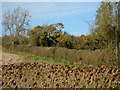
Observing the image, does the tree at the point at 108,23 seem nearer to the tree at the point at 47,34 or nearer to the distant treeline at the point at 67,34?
the distant treeline at the point at 67,34

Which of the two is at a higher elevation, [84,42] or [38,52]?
[84,42]

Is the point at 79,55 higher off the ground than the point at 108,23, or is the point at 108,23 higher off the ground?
the point at 108,23

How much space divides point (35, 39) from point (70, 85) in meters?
15.1

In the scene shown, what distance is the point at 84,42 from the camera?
17.5m

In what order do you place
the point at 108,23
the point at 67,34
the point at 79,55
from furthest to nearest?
1. the point at 67,34
2. the point at 108,23
3. the point at 79,55

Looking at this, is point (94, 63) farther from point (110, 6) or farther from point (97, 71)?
point (110, 6)

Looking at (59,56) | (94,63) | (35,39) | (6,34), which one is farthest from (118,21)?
(6,34)

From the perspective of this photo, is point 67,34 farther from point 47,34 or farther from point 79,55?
point 79,55

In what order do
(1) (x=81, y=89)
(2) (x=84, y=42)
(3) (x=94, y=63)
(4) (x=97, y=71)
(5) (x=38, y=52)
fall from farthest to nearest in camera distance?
(2) (x=84, y=42) < (5) (x=38, y=52) < (3) (x=94, y=63) < (4) (x=97, y=71) < (1) (x=81, y=89)

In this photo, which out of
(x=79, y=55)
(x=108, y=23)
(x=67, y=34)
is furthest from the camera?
(x=67, y=34)

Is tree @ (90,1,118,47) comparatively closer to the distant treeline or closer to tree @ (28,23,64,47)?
the distant treeline

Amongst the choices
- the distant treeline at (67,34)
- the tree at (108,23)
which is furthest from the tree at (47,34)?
the tree at (108,23)

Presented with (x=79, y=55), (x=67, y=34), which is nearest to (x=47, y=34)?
(x=67, y=34)

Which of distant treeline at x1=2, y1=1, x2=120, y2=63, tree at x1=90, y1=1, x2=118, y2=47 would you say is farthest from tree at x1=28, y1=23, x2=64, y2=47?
tree at x1=90, y1=1, x2=118, y2=47
